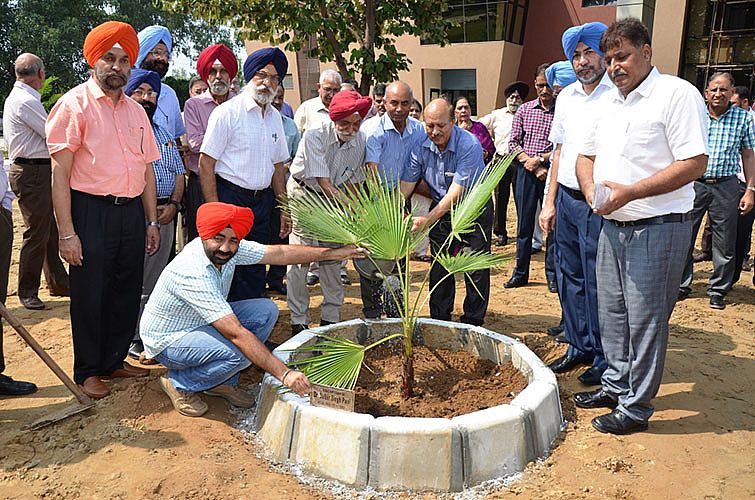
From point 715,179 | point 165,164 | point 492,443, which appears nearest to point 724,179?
point 715,179

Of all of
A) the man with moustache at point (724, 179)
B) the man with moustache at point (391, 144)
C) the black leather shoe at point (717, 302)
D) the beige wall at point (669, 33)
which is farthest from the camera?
the beige wall at point (669, 33)

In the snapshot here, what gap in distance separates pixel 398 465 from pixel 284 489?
543mm

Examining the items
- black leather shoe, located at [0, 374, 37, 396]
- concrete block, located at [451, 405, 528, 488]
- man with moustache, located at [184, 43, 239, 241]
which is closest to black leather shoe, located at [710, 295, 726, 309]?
concrete block, located at [451, 405, 528, 488]

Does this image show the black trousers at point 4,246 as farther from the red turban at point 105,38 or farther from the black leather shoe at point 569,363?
the black leather shoe at point 569,363

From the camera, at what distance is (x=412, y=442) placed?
2953mm

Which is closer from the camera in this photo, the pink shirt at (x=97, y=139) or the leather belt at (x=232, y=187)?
the pink shirt at (x=97, y=139)

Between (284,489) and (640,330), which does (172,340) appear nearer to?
(284,489)

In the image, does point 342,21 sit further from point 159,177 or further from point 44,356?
point 44,356

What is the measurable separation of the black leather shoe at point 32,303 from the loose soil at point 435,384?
3316 millimetres

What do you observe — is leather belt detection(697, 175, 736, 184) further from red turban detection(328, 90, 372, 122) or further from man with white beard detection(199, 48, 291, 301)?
man with white beard detection(199, 48, 291, 301)

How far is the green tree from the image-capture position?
9648 mm

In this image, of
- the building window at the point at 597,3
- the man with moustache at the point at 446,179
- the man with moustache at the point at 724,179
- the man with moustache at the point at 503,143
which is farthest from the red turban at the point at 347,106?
the building window at the point at 597,3

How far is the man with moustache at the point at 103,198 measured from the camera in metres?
3.59

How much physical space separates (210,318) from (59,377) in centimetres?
103
